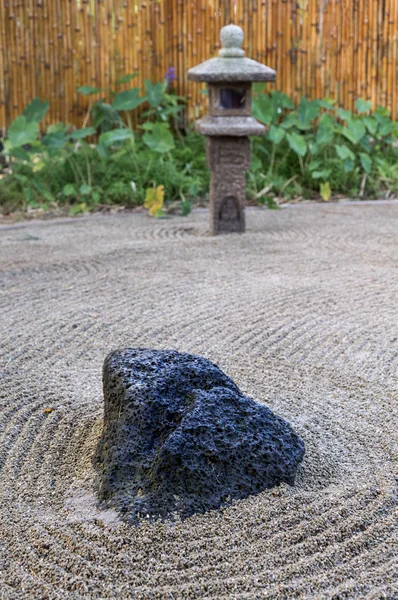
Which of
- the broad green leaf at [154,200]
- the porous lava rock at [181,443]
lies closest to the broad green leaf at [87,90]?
the broad green leaf at [154,200]

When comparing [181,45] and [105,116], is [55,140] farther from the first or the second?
[181,45]

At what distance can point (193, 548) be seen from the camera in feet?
5.18

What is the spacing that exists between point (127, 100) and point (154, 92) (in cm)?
24

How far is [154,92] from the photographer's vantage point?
6.45 meters

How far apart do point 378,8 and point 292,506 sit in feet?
20.0

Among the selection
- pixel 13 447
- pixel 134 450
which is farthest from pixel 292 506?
pixel 13 447


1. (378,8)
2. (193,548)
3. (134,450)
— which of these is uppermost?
(378,8)

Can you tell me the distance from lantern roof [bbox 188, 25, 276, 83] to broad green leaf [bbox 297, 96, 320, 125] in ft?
6.08

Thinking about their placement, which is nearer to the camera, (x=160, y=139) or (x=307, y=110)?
(x=160, y=139)

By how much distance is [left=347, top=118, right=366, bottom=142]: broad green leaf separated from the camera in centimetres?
645

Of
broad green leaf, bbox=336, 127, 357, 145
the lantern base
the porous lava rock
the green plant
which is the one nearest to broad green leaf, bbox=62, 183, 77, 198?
the green plant

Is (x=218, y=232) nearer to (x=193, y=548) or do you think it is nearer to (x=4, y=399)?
(x=4, y=399)

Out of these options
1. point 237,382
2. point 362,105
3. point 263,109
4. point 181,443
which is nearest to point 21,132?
point 263,109

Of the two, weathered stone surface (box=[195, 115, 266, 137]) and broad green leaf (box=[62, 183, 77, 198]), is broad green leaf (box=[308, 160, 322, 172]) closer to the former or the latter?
weathered stone surface (box=[195, 115, 266, 137])
